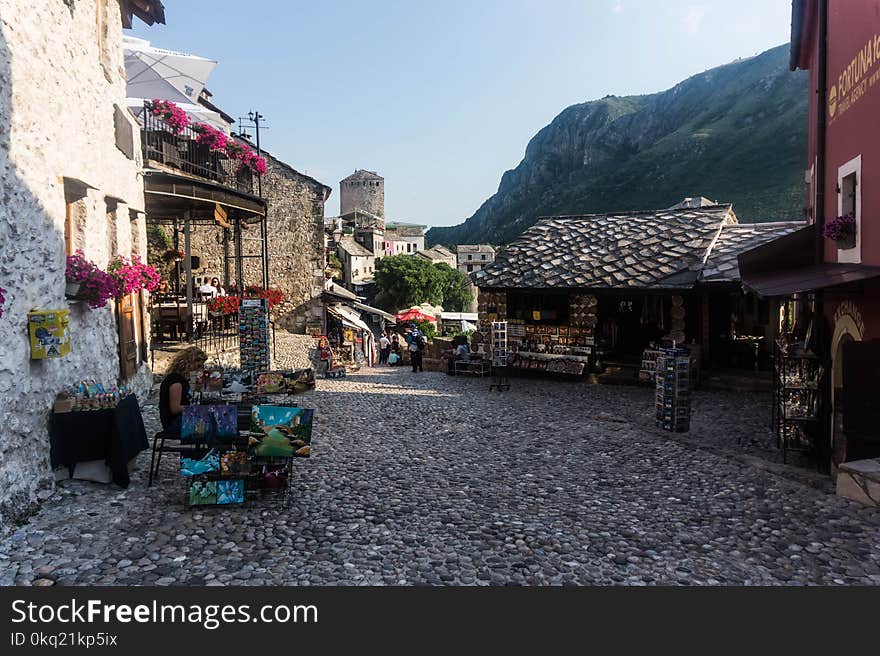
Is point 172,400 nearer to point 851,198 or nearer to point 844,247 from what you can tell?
point 844,247

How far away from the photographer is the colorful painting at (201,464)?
19.1ft

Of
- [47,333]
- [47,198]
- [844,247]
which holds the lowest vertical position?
[47,333]

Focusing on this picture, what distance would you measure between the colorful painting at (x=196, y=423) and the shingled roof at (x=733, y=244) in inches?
463

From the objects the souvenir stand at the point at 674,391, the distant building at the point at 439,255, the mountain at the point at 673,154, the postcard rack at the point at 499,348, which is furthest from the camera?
the distant building at the point at 439,255

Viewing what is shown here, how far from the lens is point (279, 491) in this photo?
20.3 feet

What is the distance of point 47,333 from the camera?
6020mm

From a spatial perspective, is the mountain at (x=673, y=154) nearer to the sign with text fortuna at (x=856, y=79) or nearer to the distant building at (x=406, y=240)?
the distant building at (x=406, y=240)

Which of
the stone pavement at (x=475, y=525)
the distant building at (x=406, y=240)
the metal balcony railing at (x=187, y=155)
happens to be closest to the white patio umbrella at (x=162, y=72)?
the metal balcony railing at (x=187, y=155)

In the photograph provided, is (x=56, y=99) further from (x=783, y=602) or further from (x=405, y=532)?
(x=783, y=602)

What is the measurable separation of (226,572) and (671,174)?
94017 millimetres

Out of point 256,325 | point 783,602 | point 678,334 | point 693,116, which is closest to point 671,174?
point 693,116

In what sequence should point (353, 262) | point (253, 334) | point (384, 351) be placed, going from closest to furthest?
→ point (253, 334) < point (384, 351) < point (353, 262)

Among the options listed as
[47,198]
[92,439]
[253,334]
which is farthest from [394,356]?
[47,198]

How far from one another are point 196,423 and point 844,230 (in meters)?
7.88
